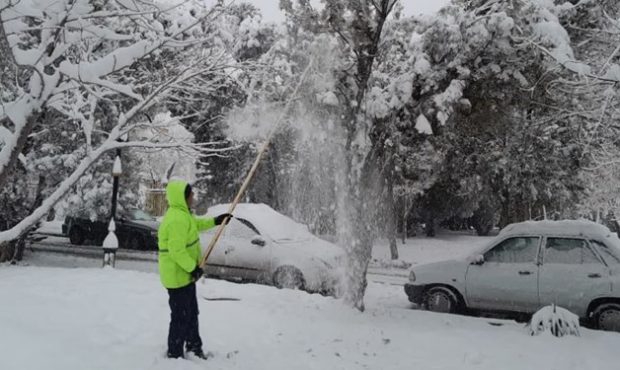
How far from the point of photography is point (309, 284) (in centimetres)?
1030

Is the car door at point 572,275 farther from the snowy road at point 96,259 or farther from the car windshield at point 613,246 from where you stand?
the snowy road at point 96,259

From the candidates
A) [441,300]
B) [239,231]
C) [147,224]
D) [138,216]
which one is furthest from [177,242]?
[138,216]

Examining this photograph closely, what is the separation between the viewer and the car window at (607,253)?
8.09 metres

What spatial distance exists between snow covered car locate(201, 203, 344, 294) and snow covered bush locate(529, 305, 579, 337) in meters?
4.06

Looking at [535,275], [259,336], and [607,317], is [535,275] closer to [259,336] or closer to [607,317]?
[607,317]

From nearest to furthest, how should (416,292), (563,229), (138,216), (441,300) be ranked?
(563,229), (441,300), (416,292), (138,216)

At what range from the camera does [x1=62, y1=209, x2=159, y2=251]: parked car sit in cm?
1795

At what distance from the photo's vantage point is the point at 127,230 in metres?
18.1

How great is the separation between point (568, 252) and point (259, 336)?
5386mm

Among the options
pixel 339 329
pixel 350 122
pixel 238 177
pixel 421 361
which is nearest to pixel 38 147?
pixel 238 177

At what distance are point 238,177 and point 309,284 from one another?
11703 millimetres

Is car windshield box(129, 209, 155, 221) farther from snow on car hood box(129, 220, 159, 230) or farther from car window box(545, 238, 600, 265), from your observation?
car window box(545, 238, 600, 265)

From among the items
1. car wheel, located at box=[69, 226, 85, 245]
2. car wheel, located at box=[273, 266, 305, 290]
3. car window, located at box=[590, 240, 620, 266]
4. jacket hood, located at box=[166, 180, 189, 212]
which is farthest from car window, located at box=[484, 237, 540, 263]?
car wheel, located at box=[69, 226, 85, 245]

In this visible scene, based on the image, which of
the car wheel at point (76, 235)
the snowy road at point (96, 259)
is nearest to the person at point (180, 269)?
the snowy road at point (96, 259)
